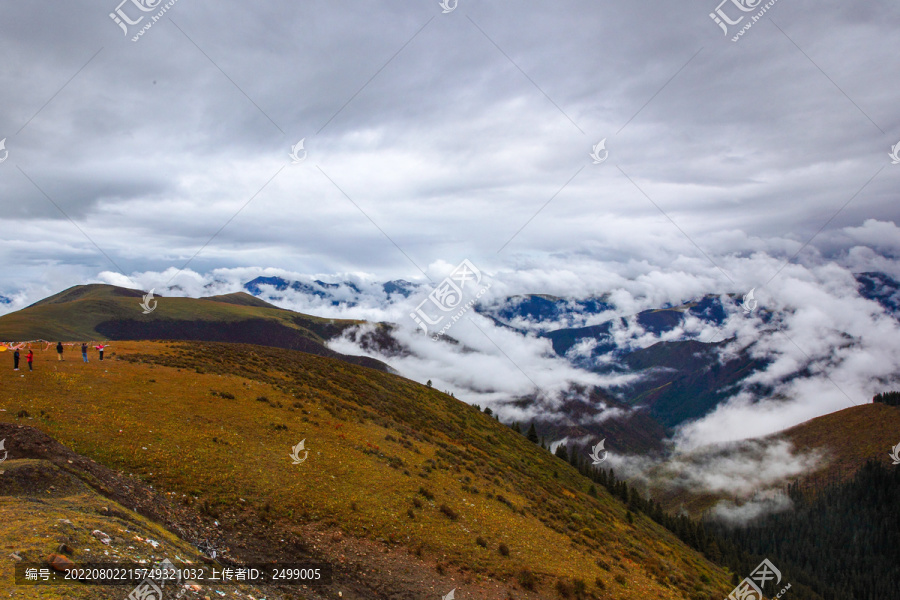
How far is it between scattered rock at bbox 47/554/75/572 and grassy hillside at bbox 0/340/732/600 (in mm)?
909

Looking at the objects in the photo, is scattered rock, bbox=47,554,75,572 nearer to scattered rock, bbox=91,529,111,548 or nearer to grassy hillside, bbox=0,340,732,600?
grassy hillside, bbox=0,340,732,600

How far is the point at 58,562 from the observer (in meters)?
10.9

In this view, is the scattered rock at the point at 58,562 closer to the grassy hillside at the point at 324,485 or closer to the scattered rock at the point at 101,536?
the grassy hillside at the point at 324,485

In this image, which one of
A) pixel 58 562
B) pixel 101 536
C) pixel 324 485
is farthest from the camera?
pixel 324 485

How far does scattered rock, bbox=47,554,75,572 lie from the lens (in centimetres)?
1088

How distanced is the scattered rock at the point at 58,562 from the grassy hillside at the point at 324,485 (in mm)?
909

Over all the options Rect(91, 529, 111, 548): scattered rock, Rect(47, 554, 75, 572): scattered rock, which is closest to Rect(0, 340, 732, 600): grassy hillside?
Rect(47, 554, 75, 572): scattered rock

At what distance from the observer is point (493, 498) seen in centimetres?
3325

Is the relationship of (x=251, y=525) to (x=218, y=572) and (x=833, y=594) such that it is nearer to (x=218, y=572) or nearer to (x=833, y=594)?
(x=218, y=572)

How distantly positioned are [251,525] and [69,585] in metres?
10.2

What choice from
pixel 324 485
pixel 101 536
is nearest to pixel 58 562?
pixel 101 536

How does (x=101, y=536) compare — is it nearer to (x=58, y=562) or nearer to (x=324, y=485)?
(x=58, y=562)

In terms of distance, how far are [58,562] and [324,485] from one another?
15250 mm

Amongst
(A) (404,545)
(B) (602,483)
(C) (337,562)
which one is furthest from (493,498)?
(B) (602,483)
